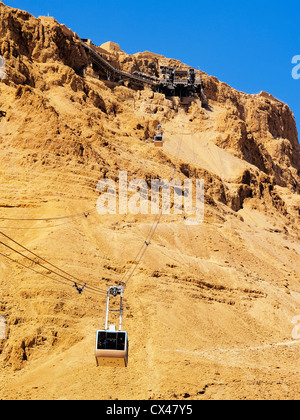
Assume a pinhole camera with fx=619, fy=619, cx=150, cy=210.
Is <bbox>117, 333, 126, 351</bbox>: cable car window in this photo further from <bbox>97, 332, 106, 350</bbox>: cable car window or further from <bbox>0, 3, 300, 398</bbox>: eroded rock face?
<bbox>0, 3, 300, 398</bbox>: eroded rock face

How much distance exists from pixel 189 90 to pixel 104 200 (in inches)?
1804

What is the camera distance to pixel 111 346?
1991 centimetres

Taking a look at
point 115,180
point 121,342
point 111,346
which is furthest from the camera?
point 115,180

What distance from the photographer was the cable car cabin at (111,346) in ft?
65.1

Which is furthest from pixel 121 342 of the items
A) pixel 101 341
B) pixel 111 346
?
pixel 101 341

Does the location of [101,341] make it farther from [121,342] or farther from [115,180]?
[115,180]

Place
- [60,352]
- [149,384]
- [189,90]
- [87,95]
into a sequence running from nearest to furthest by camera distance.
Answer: [149,384]
[60,352]
[87,95]
[189,90]

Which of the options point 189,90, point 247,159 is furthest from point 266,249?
point 189,90

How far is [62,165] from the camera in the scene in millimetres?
37656

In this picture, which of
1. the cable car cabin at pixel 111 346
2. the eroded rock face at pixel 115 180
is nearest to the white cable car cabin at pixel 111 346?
the cable car cabin at pixel 111 346

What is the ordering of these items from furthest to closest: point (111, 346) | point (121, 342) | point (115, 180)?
point (115, 180) < point (121, 342) < point (111, 346)

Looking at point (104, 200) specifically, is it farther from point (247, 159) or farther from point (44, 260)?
point (247, 159)

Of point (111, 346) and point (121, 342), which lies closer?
point (111, 346)

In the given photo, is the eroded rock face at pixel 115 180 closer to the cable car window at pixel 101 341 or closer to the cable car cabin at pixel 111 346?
the cable car cabin at pixel 111 346
